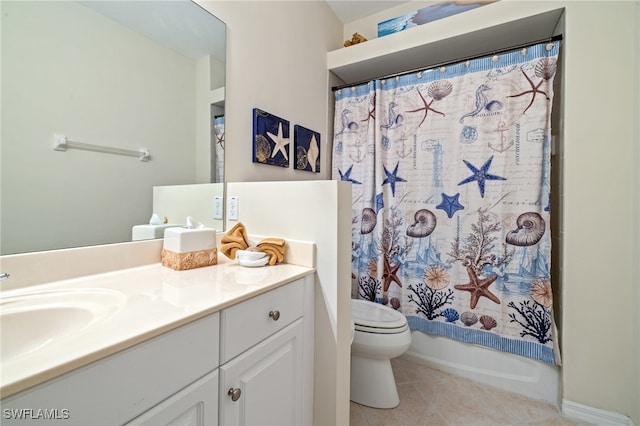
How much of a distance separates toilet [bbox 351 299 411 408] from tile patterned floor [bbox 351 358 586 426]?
0.17 ft

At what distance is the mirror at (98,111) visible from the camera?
31.5 inches

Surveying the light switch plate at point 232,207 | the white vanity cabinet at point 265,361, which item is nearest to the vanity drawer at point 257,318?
the white vanity cabinet at point 265,361

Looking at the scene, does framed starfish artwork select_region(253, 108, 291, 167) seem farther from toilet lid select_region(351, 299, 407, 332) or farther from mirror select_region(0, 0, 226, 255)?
toilet lid select_region(351, 299, 407, 332)

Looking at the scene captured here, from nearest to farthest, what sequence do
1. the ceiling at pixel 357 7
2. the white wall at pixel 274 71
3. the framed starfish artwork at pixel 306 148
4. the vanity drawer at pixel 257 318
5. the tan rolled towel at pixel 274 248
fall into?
the vanity drawer at pixel 257 318
the tan rolled towel at pixel 274 248
the white wall at pixel 274 71
the framed starfish artwork at pixel 306 148
the ceiling at pixel 357 7

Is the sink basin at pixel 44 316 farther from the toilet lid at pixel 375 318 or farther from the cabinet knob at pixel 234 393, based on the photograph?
the toilet lid at pixel 375 318

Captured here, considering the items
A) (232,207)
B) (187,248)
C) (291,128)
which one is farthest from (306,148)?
(187,248)

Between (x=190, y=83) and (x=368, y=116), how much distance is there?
1278 millimetres

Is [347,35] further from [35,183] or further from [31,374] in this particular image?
[31,374]

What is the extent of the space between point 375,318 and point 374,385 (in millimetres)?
354

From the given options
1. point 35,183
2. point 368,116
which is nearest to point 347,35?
point 368,116

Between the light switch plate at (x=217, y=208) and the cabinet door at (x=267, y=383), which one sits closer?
the cabinet door at (x=267, y=383)

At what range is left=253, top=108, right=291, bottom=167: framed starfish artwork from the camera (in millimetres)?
1548

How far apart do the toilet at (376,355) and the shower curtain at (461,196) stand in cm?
48

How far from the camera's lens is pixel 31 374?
416mm
